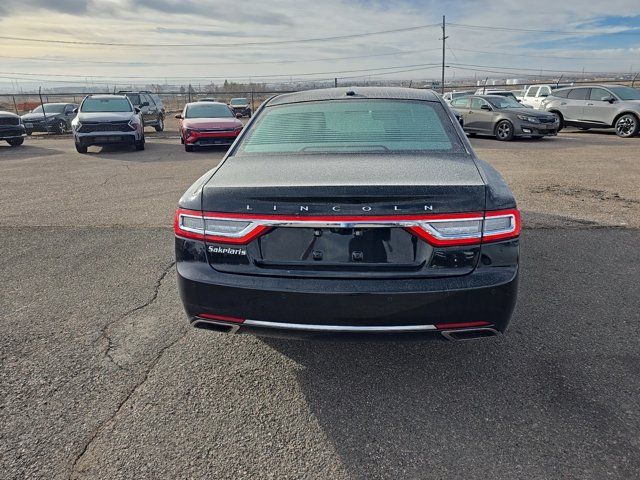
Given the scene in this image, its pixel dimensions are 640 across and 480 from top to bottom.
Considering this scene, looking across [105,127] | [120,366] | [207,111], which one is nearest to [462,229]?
[120,366]

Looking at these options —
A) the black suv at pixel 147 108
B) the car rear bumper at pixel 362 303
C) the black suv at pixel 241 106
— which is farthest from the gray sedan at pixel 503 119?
the black suv at pixel 241 106

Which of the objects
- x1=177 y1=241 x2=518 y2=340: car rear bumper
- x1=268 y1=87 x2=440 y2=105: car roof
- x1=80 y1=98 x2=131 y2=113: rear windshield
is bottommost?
x1=177 y1=241 x2=518 y2=340: car rear bumper

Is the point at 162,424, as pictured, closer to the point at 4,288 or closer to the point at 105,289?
the point at 105,289

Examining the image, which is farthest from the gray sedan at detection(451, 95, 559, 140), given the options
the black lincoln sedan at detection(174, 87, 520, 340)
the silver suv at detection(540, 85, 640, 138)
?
the black lincoln sedan at detection(174, 87, 520, 340)

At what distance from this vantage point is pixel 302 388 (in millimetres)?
2764

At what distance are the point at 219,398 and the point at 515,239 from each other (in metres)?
1.83

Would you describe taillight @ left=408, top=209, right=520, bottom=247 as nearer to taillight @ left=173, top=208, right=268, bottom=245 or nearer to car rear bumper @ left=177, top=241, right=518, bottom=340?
car rear bumper @ left=177, top=241, right=518, bottom=340

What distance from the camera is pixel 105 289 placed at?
4.16 meters

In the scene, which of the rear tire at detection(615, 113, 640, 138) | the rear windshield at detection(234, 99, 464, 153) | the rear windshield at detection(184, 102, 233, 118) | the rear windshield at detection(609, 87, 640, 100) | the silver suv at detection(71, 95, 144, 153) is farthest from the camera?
the rear windshield at detection(609, 87, 640, 100)

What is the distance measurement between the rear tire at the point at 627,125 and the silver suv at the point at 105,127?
53.3ft

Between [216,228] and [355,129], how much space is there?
4.78ft

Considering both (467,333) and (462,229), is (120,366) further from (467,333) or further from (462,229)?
(462,229)

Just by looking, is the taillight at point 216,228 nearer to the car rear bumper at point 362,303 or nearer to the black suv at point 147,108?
the car rear bumper at point 362,303

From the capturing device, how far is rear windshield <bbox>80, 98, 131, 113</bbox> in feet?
48.3
